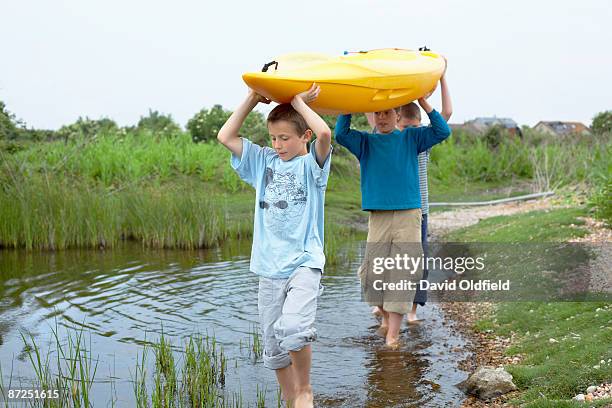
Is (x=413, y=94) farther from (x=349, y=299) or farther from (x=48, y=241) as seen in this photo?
(x=48, y=241)

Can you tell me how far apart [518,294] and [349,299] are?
5.72 ft

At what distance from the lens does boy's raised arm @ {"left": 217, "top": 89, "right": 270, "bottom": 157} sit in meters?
4.27

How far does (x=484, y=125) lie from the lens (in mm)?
38375

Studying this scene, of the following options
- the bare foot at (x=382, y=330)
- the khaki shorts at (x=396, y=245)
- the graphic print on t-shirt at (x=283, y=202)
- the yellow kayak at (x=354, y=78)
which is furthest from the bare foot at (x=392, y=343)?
the graphic print on t-shirt at (x=283, y=202)

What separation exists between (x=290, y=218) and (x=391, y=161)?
169cm

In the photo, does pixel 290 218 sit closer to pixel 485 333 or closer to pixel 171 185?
pixel 485 333

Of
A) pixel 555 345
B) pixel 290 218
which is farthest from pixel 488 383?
pixel 290 218

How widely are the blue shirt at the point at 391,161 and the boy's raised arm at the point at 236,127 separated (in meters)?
1.26

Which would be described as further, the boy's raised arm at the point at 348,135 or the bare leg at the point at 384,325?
the bare leg at the point at 384,325

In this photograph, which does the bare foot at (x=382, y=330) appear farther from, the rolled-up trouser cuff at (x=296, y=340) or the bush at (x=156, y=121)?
the bush at (x=156, y=121)

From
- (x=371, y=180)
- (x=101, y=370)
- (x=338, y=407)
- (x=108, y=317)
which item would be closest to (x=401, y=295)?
(x=371, y=180)

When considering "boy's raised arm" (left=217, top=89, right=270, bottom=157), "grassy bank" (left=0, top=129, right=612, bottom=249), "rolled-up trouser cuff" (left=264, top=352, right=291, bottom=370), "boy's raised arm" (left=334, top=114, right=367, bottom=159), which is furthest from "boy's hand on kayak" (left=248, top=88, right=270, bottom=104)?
"grassy bank" (left=0, top=129, right=612, bottom=249)

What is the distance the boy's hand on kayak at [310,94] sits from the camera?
168 inches

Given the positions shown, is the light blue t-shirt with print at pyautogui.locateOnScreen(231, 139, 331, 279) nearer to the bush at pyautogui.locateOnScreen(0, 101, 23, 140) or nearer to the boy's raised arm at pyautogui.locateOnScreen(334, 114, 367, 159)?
the boy's raised arm at pyautogui.locateOnScreen(334, 114, 367, 159)
